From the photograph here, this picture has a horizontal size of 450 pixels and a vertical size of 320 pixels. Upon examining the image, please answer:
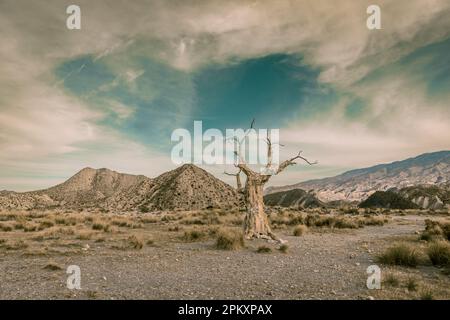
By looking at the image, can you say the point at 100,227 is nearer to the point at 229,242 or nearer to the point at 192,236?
the point at 192,236

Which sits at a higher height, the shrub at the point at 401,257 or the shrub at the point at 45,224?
the shrub at the point at 401,257

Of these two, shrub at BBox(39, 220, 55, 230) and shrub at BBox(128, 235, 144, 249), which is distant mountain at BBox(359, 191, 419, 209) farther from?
shrub at BBox(128, 235, 144, 249)

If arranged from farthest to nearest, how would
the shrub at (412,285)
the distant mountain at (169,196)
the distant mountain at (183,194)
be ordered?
the distant mountain at (169,196)
the distant mountain at (183,194)
the shrub at (412,285)

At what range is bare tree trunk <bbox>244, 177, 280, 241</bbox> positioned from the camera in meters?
16.8

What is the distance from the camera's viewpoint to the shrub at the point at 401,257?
10562mm

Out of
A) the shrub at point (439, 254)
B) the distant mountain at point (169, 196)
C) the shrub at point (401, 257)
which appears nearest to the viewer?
the shrub at point (401, 257)

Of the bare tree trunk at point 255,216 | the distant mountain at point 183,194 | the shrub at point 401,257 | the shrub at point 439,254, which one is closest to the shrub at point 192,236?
the bare tree trunk at point 255,216

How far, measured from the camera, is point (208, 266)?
10.6 meters

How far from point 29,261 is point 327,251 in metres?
10.5

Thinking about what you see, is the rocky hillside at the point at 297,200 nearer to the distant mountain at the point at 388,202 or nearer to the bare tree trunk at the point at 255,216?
the distant mountain at the point at 388,202

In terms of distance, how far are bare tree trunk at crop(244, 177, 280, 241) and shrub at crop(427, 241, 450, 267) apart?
6860 mm

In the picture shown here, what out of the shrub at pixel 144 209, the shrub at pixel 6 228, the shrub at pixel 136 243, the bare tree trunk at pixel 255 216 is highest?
the bare tree trunk at pixel 255 216

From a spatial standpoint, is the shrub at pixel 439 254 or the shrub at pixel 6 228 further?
the shrub at pixel 6 228
